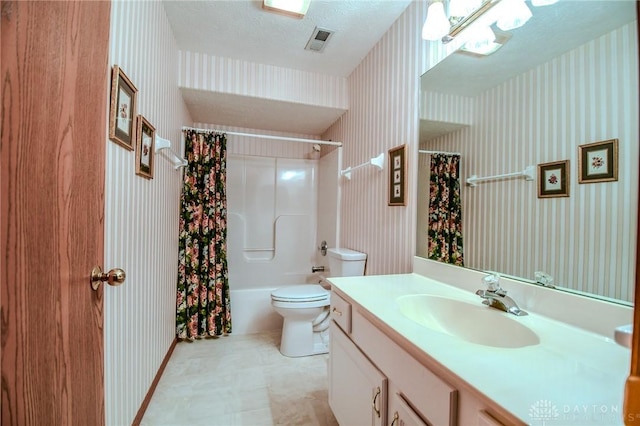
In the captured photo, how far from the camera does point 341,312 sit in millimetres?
1199

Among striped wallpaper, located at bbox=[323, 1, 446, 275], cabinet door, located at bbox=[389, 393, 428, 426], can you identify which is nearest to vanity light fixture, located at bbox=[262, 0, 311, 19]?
striped wallpaper, located at bbox=[323, 1, 446, 275]

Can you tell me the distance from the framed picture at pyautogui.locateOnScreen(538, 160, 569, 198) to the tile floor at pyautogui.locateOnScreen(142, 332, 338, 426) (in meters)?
1.47

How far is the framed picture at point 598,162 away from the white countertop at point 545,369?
435 millimetres

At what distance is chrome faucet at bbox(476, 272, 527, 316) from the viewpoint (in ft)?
2.88

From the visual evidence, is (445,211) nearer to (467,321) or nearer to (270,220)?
(467,321)

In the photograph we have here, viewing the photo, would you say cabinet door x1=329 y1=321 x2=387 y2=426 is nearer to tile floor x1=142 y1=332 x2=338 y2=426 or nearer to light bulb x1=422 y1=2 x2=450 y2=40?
tile floor x1=142 y1=332 x2=338 y2=426

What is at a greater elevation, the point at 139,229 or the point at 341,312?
the point at 139,229

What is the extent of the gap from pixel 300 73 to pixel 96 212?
2.11 meters

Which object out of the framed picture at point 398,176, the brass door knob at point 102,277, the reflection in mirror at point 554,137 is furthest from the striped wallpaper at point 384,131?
the brass door knob at point 102,277

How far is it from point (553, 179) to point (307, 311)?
1754mm

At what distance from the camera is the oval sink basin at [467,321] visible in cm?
82

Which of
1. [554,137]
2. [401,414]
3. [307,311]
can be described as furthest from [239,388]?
[554,137]

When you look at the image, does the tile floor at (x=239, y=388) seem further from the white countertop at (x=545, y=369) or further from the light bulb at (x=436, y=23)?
the light bulb at (x=436, y=23)

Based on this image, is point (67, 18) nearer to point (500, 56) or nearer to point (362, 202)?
point (500, 56)
